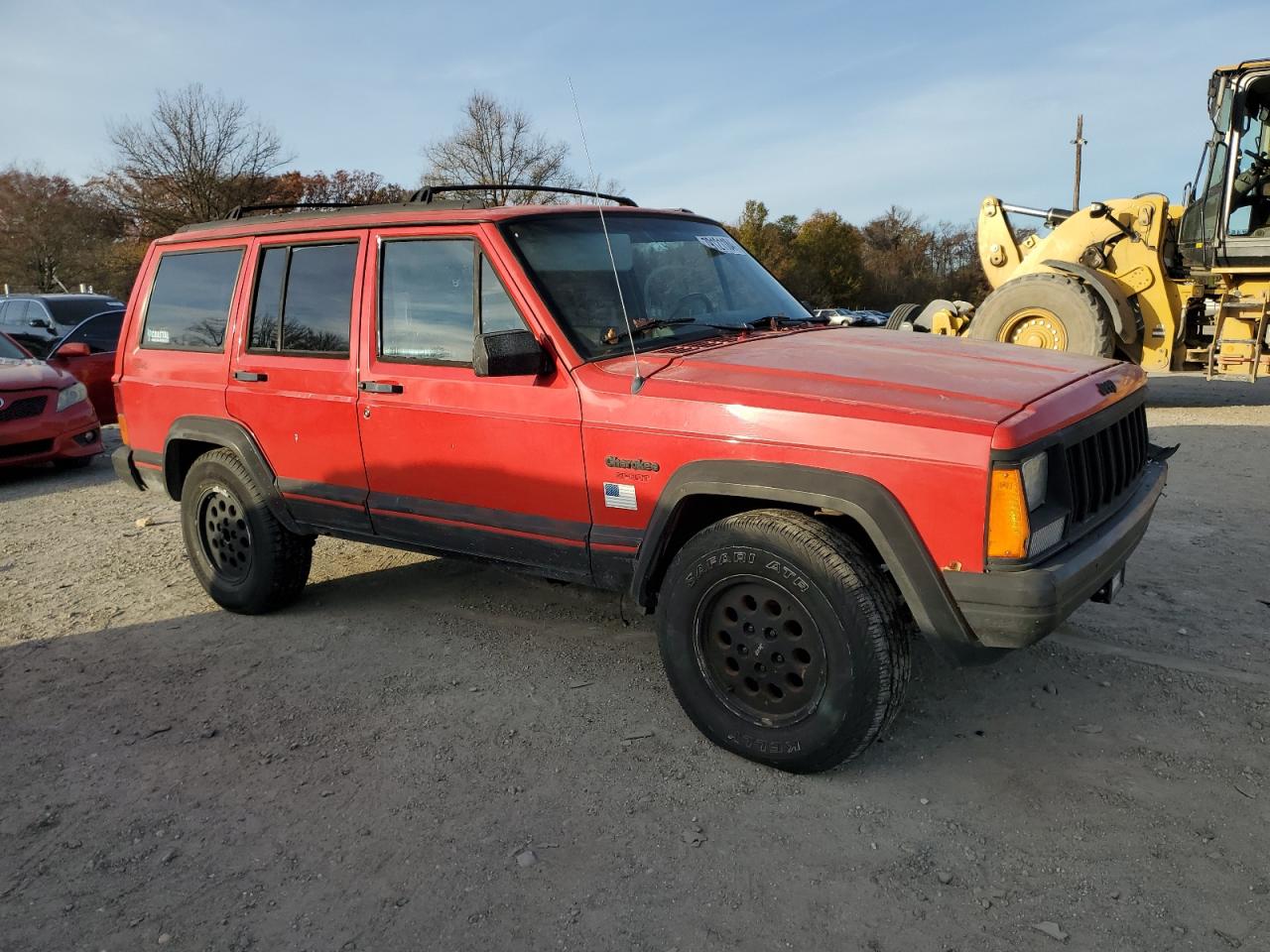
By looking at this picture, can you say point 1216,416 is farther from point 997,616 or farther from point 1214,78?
point 997,616

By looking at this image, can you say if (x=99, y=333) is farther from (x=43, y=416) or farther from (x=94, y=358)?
(x=43, y=416)

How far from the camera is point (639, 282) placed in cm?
382

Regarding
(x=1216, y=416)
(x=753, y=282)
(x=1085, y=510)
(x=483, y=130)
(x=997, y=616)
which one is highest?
(x=483, y=130)

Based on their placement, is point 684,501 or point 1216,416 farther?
point 1216,416

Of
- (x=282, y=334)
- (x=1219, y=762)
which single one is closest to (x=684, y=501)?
(x=1219, y=762)

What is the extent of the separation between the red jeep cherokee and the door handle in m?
0.01

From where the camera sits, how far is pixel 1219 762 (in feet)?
10.0

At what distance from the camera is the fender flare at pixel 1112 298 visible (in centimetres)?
1012

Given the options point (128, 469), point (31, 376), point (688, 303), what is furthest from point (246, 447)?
point (31, 376)

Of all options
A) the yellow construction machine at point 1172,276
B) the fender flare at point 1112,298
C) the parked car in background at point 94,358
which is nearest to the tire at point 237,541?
the parked car in background at point 94,358

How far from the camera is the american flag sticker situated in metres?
3.32

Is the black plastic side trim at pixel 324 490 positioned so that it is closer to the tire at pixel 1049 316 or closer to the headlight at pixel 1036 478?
the headlight at pixel 1036 478

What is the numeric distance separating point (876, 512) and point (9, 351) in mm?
10135

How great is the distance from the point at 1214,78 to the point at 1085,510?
8.74 meters
